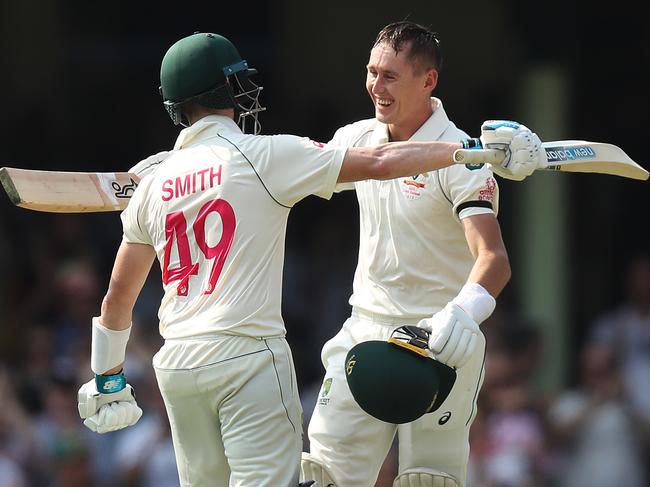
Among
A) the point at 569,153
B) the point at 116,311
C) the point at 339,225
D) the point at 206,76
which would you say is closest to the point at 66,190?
the point at 116,311

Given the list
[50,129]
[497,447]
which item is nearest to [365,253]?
[497,447]

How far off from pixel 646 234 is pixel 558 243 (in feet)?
2.34

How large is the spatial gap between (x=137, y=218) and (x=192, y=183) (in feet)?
0.87

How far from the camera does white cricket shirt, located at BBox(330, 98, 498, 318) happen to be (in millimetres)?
5258

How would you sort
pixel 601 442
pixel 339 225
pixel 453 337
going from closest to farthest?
pixel 453 337 → pixel 601 442 → pixel 339 225

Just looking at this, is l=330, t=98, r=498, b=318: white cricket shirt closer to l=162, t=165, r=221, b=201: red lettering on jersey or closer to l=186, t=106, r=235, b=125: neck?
l=186, t=106, r=235, b=125: neck

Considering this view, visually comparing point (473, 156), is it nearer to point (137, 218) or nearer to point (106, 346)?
point (137, 218)

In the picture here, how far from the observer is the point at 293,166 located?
189 inches

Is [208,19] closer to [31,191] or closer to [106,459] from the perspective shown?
[106,459]

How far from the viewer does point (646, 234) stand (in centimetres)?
1052

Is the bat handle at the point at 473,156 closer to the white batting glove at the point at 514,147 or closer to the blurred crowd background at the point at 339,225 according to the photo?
the white batting glove at the point at 514,147

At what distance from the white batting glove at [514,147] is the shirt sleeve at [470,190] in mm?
311

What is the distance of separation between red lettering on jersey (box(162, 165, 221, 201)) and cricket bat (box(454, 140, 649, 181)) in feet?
2.50

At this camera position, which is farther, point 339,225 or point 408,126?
point 339,225
